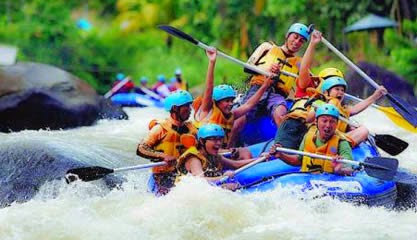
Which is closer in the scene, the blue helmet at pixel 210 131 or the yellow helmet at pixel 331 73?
the blue helmet at pixel 210 131

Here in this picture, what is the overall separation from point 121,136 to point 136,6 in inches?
593

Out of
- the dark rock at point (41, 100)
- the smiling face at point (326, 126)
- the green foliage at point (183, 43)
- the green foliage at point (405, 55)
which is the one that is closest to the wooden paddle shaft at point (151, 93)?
the green foliage at point (183, 43)

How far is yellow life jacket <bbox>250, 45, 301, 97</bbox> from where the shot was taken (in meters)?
8.52

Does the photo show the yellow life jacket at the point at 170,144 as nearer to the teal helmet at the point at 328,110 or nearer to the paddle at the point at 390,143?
the teal helmet at the point at 328,110

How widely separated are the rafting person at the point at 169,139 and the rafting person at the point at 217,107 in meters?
0.35

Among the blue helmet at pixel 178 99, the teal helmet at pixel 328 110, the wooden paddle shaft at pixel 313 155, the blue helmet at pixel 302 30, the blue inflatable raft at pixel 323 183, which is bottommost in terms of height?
the blue inflatable raft at pixel 323 183

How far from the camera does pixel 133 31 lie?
83.5 ft

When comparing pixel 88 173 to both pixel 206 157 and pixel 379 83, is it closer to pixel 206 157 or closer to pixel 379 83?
pixel 206 157

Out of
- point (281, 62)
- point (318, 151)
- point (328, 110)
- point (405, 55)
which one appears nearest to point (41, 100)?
point (281, 62)

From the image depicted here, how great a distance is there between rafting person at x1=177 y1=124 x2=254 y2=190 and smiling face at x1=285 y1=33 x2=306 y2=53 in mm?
1422

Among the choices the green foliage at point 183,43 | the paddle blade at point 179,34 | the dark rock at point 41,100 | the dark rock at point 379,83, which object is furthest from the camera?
the green foliage at point 183,43

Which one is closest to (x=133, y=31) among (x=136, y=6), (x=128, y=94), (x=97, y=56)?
(x=136, y=6)

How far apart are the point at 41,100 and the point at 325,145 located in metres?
6.41

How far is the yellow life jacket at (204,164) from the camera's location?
7254 millimetres
